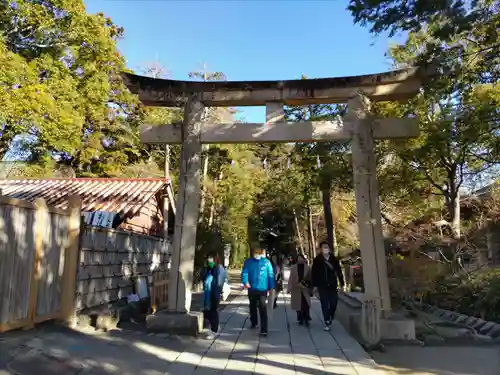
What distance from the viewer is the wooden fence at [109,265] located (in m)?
8.91

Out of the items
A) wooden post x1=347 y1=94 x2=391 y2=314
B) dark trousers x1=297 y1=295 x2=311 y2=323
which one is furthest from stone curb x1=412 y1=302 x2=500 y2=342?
dark trousers x1=297 y1=295 x2=311 y2=323

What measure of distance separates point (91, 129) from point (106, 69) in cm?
550

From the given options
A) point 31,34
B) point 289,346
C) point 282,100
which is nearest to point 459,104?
point 282,100

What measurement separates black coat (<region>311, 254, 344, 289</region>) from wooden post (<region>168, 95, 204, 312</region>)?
2533 mm

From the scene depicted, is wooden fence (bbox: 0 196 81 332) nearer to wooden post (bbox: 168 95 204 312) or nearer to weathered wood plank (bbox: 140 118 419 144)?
wooden post (bbox: 168 95 204 312)

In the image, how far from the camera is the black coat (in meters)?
8.81

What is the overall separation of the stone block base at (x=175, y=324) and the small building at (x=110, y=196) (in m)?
5.57

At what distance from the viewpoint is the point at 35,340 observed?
5.88m

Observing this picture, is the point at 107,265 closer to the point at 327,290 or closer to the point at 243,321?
the point at 243,321

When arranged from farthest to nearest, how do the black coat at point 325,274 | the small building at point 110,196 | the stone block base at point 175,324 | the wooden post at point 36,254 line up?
the small building at point 110,196 < the black coat at point 325,274 < the stone block base at point 175,324 < the wooden post at point 36,254

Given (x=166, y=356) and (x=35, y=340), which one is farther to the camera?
(x=166, y=356)

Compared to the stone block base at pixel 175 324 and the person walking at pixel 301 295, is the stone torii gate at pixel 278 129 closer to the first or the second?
the stone block base at pixel 175 324

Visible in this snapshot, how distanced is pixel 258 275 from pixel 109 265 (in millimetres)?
4153

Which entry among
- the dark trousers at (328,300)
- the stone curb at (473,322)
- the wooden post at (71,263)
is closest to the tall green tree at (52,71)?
the wooden post at (71,263)
